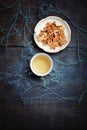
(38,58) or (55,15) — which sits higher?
(55,15)

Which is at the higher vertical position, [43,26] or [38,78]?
[43,26]

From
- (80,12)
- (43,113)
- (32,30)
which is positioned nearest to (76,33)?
(80,12)

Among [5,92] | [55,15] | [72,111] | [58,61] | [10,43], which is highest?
[55,15]

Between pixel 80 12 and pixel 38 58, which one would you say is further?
pixel 80 12

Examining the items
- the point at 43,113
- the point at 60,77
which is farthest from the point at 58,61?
the point at 43,113

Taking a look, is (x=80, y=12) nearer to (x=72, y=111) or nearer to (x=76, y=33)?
(x=76, y=33)

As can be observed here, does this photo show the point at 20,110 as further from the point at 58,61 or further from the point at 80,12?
the point at 80,12
